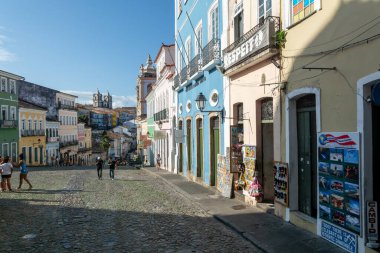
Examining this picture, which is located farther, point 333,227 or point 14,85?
point 14,85

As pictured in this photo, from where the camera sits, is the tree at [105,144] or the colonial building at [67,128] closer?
the colonial building at [67,128]

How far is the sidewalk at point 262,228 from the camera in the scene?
7.10 m

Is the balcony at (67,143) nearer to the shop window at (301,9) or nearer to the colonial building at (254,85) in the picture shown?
the colonial building at (254,85)

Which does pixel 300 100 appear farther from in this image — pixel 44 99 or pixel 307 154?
pixel 44 99

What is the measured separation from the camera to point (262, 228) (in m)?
8.48

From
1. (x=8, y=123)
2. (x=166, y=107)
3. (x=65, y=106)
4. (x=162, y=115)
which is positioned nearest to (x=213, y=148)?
(x=166, y=107)

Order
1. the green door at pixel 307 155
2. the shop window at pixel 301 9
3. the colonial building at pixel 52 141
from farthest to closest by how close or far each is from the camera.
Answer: the colonial building at pixel 52 141, the green door at pixel 307 155, the shop window at pixel 301 9

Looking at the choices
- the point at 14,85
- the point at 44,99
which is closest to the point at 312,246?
the point at 14,85

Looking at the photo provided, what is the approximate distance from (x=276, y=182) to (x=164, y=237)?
9.40ft

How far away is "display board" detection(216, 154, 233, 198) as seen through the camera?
12.5 m

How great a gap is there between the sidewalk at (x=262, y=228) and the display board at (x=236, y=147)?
1040 millimetres

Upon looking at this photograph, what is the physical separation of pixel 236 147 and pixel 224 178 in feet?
4.09

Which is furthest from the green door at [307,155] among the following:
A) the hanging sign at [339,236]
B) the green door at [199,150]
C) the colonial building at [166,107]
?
the colonial building at [166,107]

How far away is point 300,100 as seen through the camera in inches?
342
